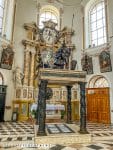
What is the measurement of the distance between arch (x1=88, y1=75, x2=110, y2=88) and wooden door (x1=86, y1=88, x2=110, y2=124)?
0.33 m

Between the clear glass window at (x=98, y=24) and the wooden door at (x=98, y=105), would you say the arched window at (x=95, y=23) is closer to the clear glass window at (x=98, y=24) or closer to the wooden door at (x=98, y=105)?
the clear glass window at (x=98, y=24)

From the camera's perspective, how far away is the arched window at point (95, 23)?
13.3 meters

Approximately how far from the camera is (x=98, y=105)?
40.0ft

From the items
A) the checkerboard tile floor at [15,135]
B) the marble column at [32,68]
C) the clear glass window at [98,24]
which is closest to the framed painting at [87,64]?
the clear glass window at [98,24]

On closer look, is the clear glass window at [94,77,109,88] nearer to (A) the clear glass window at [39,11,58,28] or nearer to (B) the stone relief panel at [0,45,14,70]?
(B) the stone relief panel at [0,45,14,70]

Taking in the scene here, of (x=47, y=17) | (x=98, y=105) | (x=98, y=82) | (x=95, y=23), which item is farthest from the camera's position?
(x=47, y=17)

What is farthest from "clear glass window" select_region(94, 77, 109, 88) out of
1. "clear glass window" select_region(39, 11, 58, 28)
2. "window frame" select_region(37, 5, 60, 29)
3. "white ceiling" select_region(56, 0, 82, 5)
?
"white ceiling" select_region(56, 0, 82, 5)

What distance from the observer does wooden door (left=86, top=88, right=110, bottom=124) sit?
38.1 feet

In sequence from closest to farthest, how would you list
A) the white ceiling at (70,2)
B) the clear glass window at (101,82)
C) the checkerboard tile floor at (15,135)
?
the checkerboard tile floor at (15,135), the clear glass window at (101,82), the white ceiling at (70,2)

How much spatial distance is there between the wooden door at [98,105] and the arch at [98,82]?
329 millimetres

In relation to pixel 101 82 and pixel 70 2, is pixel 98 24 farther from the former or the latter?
pixel 101 82

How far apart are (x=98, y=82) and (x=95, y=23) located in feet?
15.9

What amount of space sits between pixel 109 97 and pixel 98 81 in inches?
62.6

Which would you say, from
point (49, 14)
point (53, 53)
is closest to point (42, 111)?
point (53, 53)
